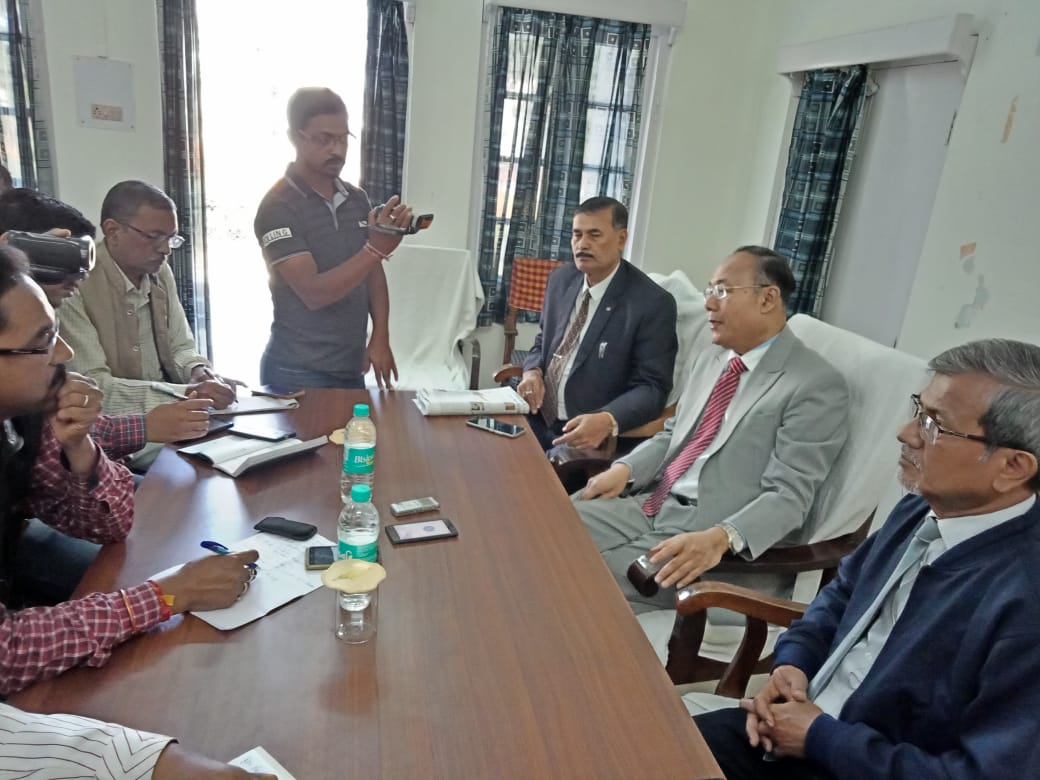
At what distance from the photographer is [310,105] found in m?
1.93

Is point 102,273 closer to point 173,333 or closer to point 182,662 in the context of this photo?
point 173,333

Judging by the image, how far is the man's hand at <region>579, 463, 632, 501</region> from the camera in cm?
191

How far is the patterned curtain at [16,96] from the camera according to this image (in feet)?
9.98

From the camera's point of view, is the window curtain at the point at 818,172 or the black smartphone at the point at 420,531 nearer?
the black smartphone at the point at 420,531

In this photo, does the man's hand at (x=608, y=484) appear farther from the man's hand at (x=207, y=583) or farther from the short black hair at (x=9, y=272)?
the short black hair at (x=9, y=272)

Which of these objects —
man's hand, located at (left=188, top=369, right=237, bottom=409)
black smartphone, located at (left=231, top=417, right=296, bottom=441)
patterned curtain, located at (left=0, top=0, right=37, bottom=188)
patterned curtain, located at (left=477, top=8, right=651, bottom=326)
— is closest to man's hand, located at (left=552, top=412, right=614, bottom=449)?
black smartphone, located at (left=231, top=417, right=296, bottom=441)

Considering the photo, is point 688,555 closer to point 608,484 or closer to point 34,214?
point 608,484

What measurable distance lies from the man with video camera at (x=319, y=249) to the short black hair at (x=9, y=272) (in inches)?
34.9

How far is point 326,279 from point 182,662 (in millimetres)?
1260

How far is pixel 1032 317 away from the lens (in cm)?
186

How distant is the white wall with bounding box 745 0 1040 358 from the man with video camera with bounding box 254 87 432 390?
1.71 metres

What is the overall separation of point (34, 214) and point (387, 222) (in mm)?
885

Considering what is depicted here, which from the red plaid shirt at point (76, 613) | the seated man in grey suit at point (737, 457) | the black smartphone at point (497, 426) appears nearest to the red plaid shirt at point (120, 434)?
the red plaid shirt at point (76, 613)

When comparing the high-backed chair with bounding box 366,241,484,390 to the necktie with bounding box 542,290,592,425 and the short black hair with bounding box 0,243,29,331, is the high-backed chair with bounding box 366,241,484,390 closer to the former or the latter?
the necktie with bounding box 542,290,592,425
